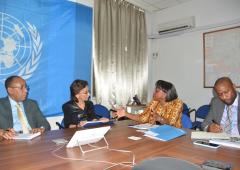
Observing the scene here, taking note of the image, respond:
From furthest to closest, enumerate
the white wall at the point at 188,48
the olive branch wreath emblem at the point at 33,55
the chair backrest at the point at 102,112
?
1. the white wall at the point at 188,48
2. the chair backrest at the point at 102,112
3. the olive branch wreath emblem at the point at 33,55

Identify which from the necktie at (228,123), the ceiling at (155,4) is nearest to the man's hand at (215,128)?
the necktie at (228,123)

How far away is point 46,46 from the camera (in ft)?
11.7

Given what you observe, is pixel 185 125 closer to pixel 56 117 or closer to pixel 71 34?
pixel 56 117

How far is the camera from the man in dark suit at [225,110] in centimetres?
236

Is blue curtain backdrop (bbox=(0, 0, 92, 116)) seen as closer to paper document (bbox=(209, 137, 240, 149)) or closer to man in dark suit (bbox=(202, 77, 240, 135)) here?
man in dark suit (bbox=(202, 77, 240, 135))

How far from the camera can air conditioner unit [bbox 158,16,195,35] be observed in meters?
4.70

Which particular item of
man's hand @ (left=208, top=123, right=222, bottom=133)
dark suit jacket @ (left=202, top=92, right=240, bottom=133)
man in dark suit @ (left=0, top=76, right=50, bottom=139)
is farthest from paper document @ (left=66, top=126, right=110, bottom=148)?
dark suit jacket @ (left=202, top=92, right=240, bottom=133)

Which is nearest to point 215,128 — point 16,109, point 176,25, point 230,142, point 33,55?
point 230,142

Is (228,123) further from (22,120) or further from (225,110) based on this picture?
(22,120)

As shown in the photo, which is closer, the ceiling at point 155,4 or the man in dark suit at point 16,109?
the man in dark suit at point 16,109

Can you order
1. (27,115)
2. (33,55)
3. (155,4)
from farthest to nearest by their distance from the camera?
(155,4)
(33,55)
(27,115)

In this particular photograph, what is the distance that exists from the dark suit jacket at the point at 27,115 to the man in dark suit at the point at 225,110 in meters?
1.87

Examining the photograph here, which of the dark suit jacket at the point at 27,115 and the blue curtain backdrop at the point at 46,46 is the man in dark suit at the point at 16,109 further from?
the blue curtain backdrop at the point at 46,46

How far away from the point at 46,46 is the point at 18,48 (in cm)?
45
